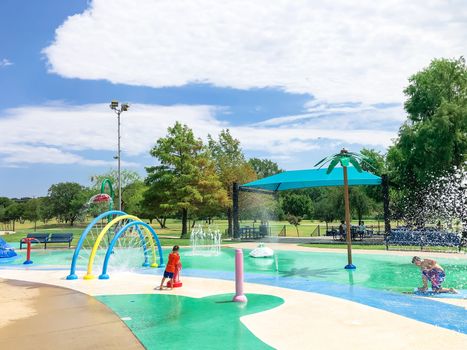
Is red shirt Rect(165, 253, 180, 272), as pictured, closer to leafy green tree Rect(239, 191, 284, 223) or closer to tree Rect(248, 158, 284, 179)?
leafy green tree Rect(239, 191, 284, 223)

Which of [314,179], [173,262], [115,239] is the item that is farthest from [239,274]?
[314,179]

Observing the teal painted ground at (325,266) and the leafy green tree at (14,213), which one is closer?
the teal painted ground at (325,266)

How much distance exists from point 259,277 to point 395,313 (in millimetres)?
6124

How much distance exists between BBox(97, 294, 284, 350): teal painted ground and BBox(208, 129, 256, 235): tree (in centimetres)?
2766

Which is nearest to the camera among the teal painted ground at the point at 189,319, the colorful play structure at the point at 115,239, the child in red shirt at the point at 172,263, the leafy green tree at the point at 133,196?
the teal painted ground at the point at 189,319

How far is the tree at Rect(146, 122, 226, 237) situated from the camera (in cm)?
3544

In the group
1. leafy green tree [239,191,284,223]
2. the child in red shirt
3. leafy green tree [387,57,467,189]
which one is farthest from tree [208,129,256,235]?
the child in red shirt

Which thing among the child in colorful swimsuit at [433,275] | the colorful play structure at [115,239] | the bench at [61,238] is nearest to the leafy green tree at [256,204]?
the bench at [61,238]

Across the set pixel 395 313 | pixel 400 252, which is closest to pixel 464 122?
pixel 400 252

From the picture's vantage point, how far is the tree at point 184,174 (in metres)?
35.4

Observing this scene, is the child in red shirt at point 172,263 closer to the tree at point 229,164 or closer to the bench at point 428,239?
the bench at point 428,239

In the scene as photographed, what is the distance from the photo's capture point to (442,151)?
28.0 m

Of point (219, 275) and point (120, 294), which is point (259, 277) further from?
point (120, 294)

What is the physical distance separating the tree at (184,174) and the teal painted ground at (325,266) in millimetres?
12134
